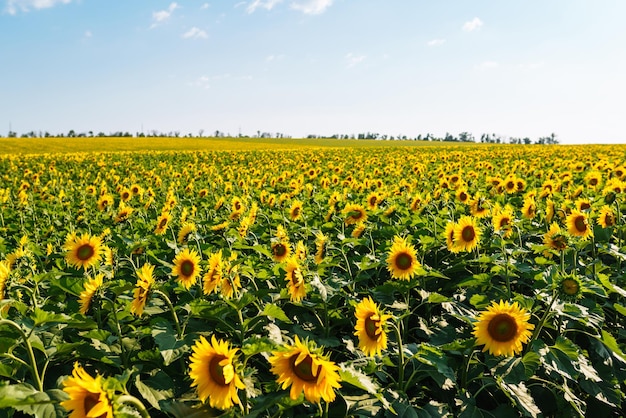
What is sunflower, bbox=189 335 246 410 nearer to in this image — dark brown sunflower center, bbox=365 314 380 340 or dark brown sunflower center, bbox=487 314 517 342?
dark brown sunflower center, bbox=365 314 380 340

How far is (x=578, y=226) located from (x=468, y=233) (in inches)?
51.2

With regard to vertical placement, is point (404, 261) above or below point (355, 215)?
below

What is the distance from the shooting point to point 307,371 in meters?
1.99

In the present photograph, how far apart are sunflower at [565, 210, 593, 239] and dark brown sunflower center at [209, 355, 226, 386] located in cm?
417

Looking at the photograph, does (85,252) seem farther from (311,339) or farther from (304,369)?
(304,369)

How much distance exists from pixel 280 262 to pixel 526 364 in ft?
7.27

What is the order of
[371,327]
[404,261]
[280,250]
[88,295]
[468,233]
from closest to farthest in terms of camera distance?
[371,327] < [88,295] < [404,261] < [280,250] < [468,233]

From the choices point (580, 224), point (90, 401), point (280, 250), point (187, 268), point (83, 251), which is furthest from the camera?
point (580, 224)

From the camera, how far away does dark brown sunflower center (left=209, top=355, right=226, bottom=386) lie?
6.50 feet

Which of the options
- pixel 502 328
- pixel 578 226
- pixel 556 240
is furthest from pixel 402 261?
pixel 578 226

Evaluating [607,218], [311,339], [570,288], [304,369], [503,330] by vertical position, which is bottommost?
[311,339]

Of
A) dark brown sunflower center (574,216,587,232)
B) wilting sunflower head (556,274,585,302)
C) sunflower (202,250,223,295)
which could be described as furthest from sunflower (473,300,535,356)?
dark brown sunflower center (574,216,587,232)

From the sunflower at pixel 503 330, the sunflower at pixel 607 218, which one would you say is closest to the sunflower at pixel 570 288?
the sunflower at pixel 503 330

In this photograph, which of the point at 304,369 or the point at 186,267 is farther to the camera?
the point at 186,267
